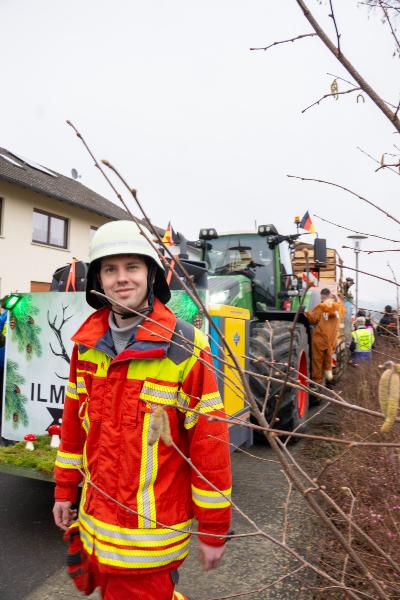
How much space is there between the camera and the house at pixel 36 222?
1534 centimetres

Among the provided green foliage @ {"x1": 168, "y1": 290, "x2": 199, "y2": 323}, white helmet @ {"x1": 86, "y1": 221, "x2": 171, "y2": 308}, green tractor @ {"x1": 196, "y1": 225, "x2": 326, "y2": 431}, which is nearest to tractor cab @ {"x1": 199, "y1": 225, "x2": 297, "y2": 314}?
green tractor @ {"x1": 196, "y1": 225, "x2": 326, "y2": 431}

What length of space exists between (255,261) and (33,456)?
4.07 meters

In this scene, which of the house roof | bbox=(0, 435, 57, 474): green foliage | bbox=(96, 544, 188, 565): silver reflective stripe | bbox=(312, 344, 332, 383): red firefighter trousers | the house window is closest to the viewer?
bbox=(96, 544, 188, 565): silver reflective stripe

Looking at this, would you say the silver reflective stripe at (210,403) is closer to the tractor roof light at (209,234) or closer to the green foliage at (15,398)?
the green foliage at (15,398)

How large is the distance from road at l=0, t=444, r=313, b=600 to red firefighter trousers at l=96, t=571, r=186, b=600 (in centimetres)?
73

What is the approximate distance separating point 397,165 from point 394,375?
0.67m

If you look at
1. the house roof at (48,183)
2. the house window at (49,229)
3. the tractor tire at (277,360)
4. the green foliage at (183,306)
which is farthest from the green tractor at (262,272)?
the house window at (49,229)

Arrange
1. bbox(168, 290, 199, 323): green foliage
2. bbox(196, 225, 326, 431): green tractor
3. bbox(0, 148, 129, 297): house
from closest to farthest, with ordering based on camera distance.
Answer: bbox(168, 290, 199, 323): green foliage
bbox(196, 225, 326, 431): green tractor
bbox(0, 148, 129, 297): house

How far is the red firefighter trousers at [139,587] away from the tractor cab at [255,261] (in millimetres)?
4489

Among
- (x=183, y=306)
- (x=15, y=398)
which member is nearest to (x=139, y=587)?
(x=183, y=306)

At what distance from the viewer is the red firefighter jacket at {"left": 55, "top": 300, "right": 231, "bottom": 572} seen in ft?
5.51

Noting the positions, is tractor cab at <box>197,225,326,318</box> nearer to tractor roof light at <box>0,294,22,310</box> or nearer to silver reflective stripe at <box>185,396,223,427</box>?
tractor roof light at <box>0,294,22,310</box>

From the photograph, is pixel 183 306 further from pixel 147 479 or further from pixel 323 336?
pixel 323 336

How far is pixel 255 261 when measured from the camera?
260 inches
